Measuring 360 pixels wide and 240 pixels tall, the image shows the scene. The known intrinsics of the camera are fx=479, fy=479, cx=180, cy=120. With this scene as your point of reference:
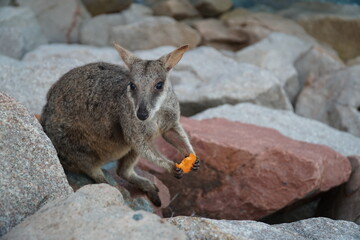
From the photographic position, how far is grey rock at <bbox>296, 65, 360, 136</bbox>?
24.5ft

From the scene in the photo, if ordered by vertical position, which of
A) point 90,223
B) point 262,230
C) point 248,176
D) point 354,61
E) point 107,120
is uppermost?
point 90,223

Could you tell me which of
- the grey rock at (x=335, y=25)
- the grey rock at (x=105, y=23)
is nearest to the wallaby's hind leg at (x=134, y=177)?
the grey rock at (x=105, y=23)

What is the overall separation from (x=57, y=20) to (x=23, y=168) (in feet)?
24.0

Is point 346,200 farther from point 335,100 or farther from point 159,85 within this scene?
point 335,100

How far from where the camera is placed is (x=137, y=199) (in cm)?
477

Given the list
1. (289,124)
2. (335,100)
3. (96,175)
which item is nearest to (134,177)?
(96,175)

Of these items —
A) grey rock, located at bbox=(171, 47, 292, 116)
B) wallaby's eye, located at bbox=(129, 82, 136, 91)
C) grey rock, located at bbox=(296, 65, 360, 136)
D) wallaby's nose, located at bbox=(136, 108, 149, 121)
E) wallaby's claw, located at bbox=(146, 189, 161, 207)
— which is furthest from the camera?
grey rock, located at bbox=(296, 65, 360, 136)

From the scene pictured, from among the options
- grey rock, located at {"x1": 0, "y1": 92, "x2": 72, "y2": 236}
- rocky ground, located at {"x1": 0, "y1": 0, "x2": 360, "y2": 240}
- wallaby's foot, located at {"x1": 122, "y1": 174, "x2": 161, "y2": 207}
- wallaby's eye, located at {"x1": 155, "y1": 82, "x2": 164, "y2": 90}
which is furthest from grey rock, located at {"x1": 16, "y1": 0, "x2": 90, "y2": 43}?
grey rock, located at {"x1": 0, "y1": 92, "x2": 72, "y2": 236}

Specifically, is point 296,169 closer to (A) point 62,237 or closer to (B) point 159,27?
(A) point 62,237

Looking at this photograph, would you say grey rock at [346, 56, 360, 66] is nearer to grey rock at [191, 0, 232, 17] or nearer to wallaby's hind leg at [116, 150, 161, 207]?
grey rock at [191, 0, 232, 17]

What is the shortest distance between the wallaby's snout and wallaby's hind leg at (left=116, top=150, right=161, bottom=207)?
944 mm

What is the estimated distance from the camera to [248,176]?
5.32m

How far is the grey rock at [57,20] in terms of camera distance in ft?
32.8

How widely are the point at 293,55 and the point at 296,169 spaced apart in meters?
4.70
